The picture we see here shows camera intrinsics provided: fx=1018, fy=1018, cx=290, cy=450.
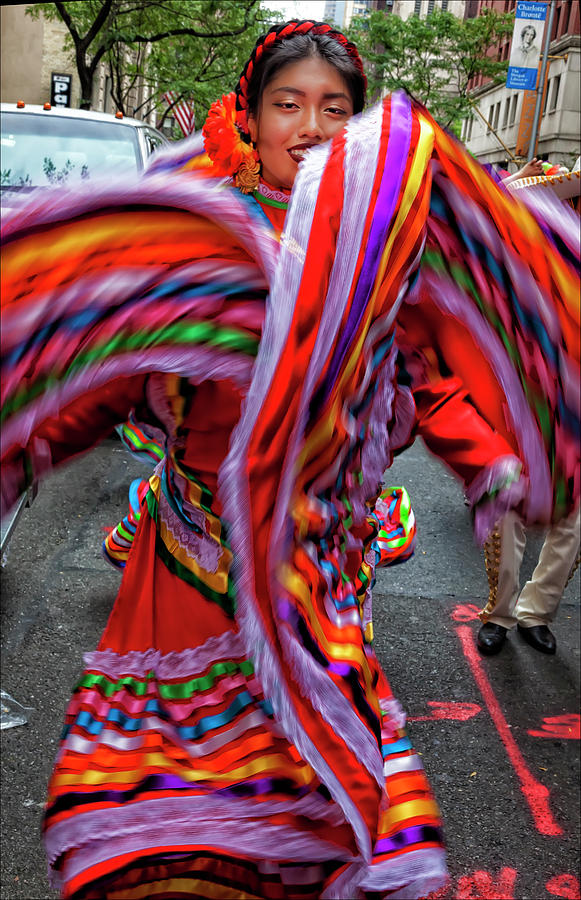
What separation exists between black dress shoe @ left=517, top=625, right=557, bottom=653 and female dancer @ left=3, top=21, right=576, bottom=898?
9.75 feet

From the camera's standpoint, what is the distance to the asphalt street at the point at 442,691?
3.03 meters

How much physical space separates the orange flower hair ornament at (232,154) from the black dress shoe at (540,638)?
327cm

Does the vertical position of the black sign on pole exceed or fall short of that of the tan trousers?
A: it falls short

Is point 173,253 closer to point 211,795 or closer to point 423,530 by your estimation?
point 211,795

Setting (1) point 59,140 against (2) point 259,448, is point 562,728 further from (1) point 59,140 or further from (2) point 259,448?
(1) point 59,140

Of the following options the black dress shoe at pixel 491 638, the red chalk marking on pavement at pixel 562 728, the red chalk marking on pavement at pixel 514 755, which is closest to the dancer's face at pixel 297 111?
the red chalk marking on pavement at pixel 514 755

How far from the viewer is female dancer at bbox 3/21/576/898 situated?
57.9 inches

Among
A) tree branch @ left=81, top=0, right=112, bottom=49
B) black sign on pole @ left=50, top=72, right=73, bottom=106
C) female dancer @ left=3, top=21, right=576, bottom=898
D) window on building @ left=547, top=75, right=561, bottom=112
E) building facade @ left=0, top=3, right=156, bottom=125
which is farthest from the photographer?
window on building @ left=547, top=75, right=561, bottom=112

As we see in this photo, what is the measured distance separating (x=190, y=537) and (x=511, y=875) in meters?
1.78

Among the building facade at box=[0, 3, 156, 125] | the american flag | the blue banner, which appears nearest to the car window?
the american flag

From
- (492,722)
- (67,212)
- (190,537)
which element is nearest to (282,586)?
(190,537)

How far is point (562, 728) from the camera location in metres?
3.89

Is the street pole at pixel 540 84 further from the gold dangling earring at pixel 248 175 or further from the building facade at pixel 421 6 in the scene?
the building facade at pixel 421 6

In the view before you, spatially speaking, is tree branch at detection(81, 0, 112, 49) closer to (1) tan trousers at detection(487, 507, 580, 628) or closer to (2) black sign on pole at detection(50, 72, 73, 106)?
(2) black sign on pole at detection(50, 72, 73, 106)
